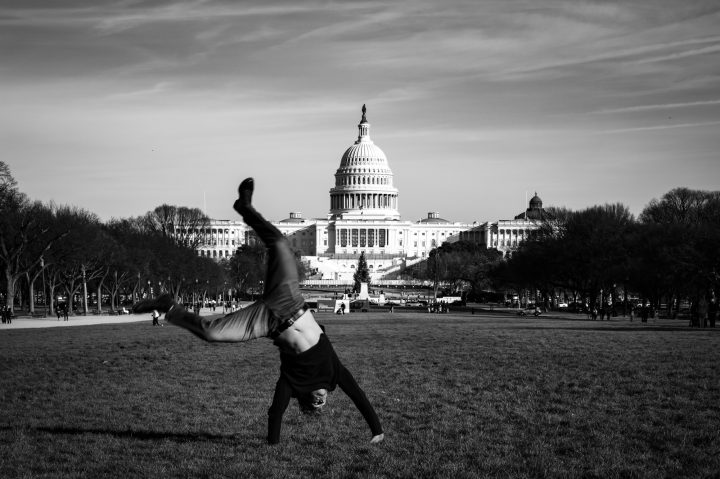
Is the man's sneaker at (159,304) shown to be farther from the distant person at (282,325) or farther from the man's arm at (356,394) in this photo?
the man's arm at (356,394)

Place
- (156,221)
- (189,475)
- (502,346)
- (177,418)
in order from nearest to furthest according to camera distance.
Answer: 1. (189,475)
2. (177,418)
3. (502,346)
4. (156,221)

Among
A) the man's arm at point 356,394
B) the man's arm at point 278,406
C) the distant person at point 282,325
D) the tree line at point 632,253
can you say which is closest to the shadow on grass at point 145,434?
the man's arm at point 278,406

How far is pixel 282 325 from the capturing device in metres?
9.82

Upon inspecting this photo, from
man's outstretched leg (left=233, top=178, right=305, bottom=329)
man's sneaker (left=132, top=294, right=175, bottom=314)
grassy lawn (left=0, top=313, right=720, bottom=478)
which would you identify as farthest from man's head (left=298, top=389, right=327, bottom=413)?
man's sneaker (left=132, top=294, right=175, bottom=314)

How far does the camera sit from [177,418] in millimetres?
13031

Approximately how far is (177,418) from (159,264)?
229 feet

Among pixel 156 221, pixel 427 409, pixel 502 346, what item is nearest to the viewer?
pixel 427 409

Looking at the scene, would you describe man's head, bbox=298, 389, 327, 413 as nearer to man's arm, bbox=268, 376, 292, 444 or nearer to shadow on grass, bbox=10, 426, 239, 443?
man's arm, bbox=268, 376, 292, 444

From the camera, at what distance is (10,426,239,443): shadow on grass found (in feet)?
37.4

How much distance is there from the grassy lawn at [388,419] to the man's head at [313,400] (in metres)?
0.53

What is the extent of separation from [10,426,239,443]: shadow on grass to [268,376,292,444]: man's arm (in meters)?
0.81

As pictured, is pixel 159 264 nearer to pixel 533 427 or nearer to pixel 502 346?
pixel 502 346

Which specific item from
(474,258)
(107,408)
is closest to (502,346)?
→ (107,408)

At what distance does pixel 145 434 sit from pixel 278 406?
7.24 ft
